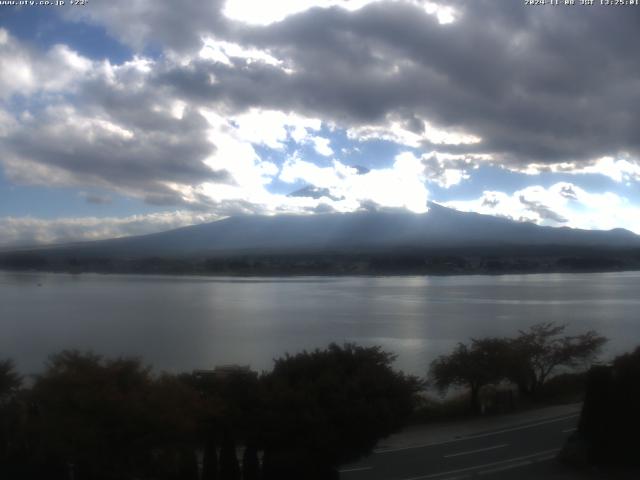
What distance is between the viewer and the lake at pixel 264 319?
749 inches

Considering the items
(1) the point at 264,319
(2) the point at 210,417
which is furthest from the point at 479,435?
(1) the point at 264,319

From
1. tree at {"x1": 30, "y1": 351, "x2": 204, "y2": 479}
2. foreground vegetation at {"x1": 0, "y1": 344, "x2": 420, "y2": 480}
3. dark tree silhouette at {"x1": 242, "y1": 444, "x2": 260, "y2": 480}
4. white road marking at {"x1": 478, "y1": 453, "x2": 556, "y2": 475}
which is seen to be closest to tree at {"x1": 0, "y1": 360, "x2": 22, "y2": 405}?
foreground vegetation at {"x1": 0, "y1": 344, "x2": 420, "y2": 480}

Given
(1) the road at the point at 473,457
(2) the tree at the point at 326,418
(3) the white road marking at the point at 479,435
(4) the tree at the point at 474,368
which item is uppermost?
(2) the tree at the point at 326,418

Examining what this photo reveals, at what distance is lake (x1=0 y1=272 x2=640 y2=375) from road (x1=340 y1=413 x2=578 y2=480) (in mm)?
7153

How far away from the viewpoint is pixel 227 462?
20.9 ft

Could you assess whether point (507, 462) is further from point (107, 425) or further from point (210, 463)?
point (107, 425)

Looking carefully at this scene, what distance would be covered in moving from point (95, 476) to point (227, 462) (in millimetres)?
1180

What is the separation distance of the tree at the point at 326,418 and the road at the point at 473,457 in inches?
21.6

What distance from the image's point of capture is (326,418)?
650 cm

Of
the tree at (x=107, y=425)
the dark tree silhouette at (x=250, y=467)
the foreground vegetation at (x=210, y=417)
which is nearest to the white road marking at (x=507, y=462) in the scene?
the foreground vegetation at (x=210, y=417)

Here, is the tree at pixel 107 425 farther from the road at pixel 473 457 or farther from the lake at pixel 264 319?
the lake at pixel 264 319

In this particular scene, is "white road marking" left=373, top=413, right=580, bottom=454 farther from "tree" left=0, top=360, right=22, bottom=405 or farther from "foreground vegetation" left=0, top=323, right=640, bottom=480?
"tree" left=0, top=360, right=22, bottom=405

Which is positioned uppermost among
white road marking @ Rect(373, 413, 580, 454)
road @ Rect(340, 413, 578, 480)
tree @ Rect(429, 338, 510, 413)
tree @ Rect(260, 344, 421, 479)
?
tree @ Rect(260, 344, 421, 479)

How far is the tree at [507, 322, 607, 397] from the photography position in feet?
40.9
